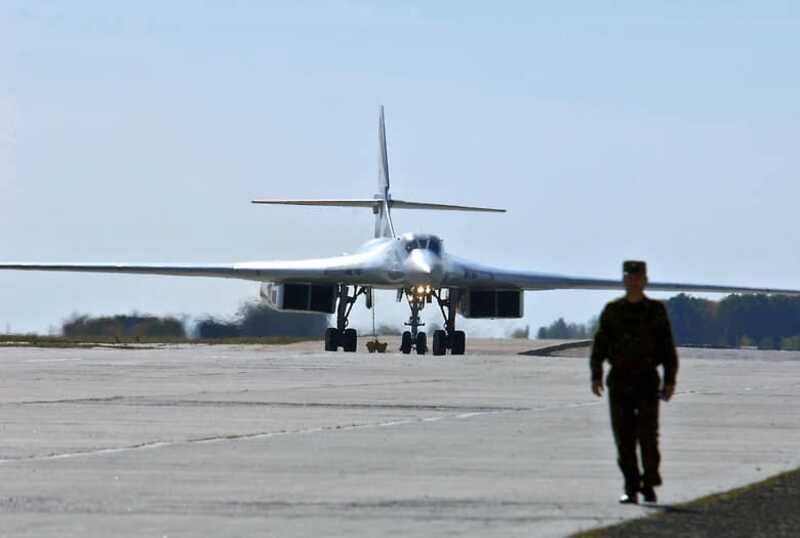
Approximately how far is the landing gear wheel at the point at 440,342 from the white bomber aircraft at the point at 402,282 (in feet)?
0.08

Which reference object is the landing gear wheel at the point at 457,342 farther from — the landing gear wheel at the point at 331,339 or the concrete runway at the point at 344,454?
the concrete runway at the point at 344,454

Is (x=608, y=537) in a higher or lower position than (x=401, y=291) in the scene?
lower

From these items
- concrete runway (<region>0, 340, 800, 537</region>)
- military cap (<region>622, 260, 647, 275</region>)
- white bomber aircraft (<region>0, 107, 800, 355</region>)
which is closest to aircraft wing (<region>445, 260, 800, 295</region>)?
white bomber aircraft (<region>0, 107, 800, 355</region>)

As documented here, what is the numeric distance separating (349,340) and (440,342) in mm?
2606

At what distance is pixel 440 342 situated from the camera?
49219mm

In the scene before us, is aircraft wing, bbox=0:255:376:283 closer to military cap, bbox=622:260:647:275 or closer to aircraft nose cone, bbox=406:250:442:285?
aircraft nose cone, bbox=406:250:442:285

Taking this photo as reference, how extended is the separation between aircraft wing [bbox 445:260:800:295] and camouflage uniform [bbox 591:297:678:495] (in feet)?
130

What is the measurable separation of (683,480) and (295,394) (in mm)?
11388

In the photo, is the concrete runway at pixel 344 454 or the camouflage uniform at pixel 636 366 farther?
the camouflage uniform at pixel 636 366

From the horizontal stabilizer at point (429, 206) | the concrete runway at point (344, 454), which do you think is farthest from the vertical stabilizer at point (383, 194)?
the concrete runway at point (344, 454)

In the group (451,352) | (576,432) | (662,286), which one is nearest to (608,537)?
(576,432)

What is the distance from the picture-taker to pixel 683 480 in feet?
37.8

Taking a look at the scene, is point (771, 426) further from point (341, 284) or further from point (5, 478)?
point (341, 284)

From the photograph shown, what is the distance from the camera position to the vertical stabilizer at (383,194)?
2451 inches
